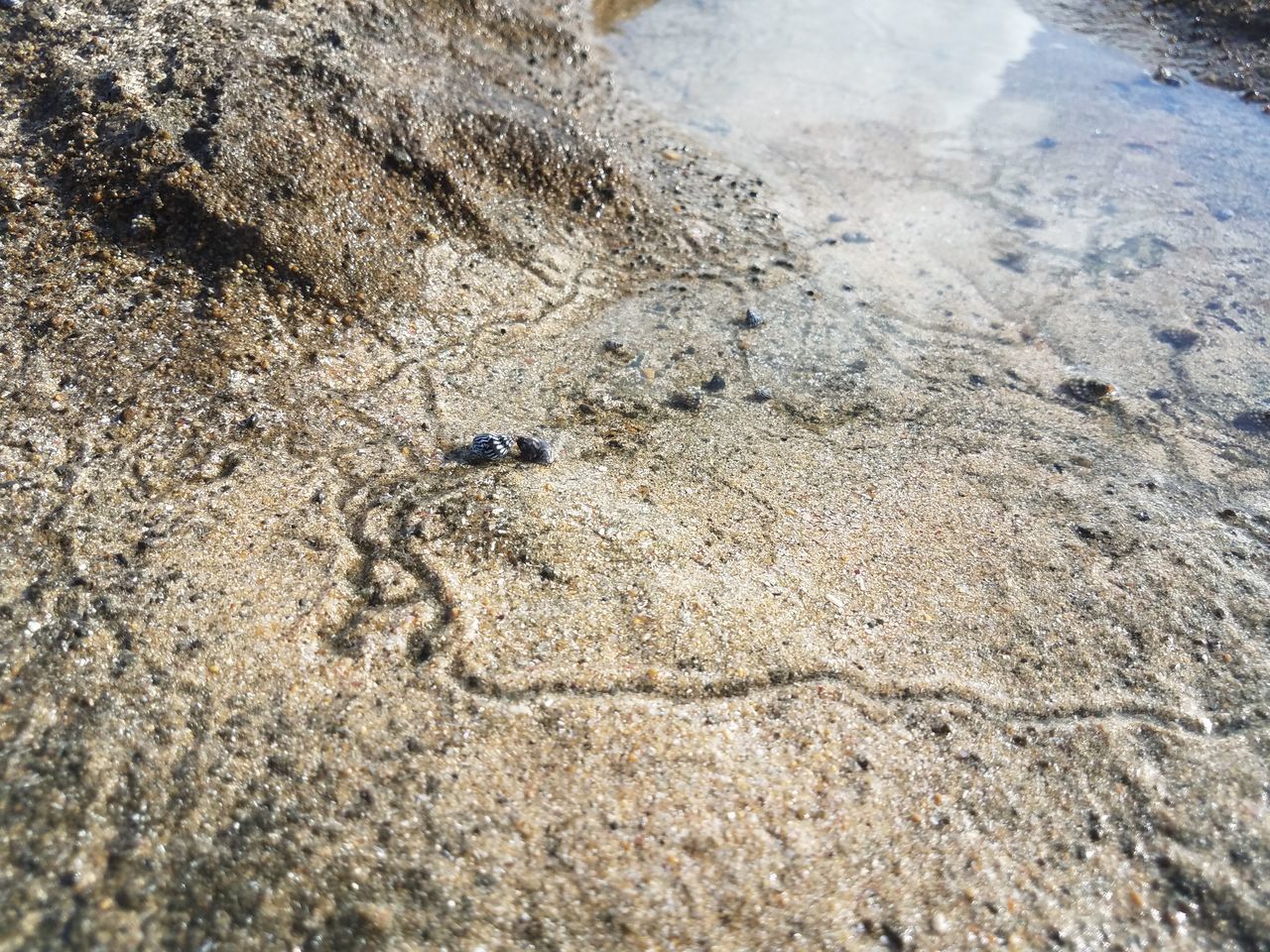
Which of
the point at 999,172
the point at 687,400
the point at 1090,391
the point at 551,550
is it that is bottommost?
the point at 551,550

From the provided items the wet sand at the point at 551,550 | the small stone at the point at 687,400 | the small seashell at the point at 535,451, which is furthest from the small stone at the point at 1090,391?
the small seashell at the point at 535,451

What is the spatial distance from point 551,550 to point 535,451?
1.65ft

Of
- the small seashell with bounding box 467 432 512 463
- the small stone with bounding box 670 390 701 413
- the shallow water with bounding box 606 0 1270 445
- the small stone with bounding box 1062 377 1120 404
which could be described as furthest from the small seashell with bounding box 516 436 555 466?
the small stone with bounding box 1062 377 1120 404

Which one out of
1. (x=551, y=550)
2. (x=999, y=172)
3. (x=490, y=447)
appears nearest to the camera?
(x=551, y=550)

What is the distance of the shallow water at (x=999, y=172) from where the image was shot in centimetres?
438

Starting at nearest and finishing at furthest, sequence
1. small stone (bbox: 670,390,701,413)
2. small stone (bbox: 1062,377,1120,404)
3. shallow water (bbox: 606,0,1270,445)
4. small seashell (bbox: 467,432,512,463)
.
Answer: small seashell (bbox: 467,432,512,463) → small stone (bbox: 670,390,701,413) → small stone (bbox: 1062,377,1120,404) → shallow water (bbox: 606,0,1270,445)

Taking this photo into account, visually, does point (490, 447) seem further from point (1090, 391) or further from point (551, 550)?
point (1090, 391)

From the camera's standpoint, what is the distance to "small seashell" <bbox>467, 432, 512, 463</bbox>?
3133mm

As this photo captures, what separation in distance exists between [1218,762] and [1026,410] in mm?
1693

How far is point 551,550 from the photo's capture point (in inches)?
110

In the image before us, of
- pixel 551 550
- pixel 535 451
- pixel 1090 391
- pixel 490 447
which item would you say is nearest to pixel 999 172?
pixel 1090 391

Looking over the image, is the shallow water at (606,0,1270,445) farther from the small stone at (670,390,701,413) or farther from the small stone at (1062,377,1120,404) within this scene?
the small stone at (670,390,701,413)

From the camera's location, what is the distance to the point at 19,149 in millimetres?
3533

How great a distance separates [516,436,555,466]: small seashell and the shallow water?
5.70ft
